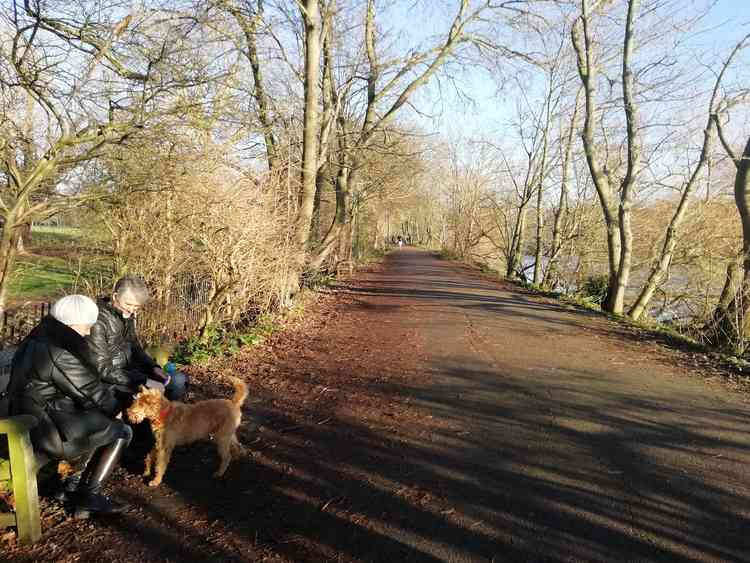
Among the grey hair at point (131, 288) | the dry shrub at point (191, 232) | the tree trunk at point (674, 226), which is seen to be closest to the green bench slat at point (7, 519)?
the grey hair at point (131, 288)

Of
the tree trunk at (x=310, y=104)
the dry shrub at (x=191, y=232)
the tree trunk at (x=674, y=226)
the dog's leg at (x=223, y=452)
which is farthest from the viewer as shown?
the tree trunk at (x=674, y=226)

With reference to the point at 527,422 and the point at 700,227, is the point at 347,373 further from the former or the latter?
the point at 700,227

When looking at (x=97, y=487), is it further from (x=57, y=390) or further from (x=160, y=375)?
(x=160, y=375)

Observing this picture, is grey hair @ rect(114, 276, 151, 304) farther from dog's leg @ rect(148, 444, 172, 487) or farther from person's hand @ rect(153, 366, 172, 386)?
dog's leg @ rect(148, 444, 172, 487)

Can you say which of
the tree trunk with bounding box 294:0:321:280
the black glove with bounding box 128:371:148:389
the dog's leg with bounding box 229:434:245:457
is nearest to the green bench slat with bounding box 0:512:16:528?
the black glove with bounding box 128:371:148:389

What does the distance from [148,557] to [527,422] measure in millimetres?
3677

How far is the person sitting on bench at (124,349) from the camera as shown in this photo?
371 cm

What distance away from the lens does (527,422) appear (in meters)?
5.18

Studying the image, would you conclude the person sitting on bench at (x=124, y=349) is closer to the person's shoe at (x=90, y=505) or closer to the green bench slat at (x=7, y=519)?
the person's shoe at (x=90, y=505)

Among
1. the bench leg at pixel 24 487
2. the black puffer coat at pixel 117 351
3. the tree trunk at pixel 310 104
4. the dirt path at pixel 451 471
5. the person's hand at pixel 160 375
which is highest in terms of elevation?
the tree trunk at pixel 310 104

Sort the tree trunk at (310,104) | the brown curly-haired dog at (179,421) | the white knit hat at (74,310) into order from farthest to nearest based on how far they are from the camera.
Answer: the tree trunk at (310,104) → the brown curly-haired dog at (179,421) → the white knit hat at (74,310)

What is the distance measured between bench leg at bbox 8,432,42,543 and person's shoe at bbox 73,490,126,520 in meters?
0.23

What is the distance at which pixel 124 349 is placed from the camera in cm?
439

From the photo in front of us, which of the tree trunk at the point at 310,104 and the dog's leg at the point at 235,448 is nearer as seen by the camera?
the dog's leg at the point at 235,448
